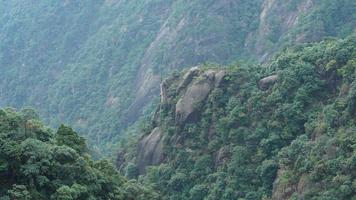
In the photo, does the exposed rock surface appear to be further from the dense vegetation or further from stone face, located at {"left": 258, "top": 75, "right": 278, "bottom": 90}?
the dense vegetation

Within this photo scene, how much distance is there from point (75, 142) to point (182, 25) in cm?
8250

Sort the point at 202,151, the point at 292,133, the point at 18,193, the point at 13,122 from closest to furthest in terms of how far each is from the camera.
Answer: the point at 18,193 → the point at 13,122 → the point at 292,133 → the point at 202,151

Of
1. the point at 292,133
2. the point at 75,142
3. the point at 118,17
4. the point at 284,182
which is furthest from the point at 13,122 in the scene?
the point at 118,17

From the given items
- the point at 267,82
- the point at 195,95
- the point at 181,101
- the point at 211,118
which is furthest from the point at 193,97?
the point at 267,82

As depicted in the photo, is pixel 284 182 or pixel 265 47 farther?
pixel 265 47

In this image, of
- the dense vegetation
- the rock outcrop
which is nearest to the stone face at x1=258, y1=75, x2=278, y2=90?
the rock outcrop

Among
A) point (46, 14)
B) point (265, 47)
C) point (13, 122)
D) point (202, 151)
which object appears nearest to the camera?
point (13, 122)

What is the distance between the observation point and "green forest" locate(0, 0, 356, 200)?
38375mm

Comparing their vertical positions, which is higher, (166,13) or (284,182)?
(166,13)

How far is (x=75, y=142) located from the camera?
4275cm

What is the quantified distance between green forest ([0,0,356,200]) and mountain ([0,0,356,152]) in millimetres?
306

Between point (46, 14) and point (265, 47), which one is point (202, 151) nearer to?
point (265, 47)

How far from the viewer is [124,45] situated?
133m

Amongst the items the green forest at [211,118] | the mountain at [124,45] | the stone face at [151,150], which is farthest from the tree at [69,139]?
the mountain at [124,45]
